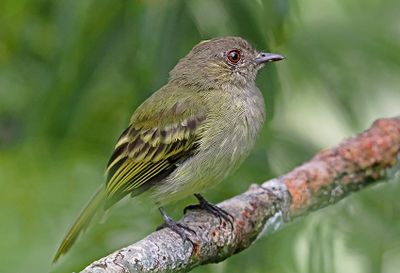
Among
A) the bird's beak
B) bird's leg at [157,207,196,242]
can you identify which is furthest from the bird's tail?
the bird's beak

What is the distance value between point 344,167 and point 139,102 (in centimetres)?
114

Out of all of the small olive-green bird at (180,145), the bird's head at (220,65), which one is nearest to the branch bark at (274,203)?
the small olive-green bird at (180,145)

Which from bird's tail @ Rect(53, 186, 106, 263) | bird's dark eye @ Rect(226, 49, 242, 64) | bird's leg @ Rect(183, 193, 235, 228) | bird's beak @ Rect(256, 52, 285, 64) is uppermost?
bird's dark eye @ Rect(226, 49, 242, 64)

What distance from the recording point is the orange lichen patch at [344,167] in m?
4.68

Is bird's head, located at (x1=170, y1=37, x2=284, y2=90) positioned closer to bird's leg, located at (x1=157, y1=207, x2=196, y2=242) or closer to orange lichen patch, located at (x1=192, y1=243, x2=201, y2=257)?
bird's leg, located at (x1=157, y1=207, x2=196, y2=242)

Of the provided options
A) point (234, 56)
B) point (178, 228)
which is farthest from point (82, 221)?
point (234, 56)

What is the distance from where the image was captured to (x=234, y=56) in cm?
537

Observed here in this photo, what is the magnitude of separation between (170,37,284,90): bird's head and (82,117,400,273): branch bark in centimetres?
64

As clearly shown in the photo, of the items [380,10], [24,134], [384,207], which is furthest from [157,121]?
[380,10]

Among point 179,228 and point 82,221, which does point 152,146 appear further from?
point 179,228

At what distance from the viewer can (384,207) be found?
442 centimetres

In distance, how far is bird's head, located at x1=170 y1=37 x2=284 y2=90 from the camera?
17.1 ft

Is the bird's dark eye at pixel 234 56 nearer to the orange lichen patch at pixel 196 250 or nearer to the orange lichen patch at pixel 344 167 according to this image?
the orange lichen patch at pixel 344 167

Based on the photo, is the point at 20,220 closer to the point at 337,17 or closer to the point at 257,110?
the point at 257,110
